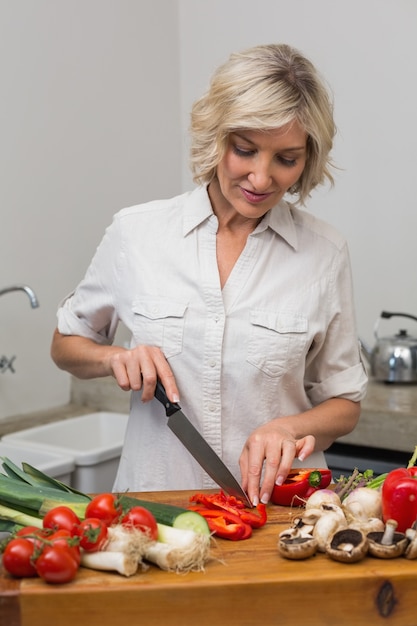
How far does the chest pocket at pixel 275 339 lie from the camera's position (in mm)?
1729

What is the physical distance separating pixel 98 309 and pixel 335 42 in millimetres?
2036

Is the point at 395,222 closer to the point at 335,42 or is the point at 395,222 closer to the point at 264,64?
the point at 335,42

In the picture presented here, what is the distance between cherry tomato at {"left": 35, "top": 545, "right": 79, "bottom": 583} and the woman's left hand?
1.50ft

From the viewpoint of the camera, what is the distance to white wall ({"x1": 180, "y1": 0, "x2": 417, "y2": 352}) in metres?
3.34

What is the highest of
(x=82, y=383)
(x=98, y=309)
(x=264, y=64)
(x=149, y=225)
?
(x=264, y=64)

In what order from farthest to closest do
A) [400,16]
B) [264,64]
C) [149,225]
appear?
[400,16]
[149,225]
[264,64]

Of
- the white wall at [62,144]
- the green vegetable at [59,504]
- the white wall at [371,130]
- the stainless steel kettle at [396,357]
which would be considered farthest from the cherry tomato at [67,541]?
the white wall at [371,130]

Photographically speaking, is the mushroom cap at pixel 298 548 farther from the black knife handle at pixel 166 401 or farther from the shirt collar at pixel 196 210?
the shirt collar at pixel 196 210

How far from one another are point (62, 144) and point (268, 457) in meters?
2.00

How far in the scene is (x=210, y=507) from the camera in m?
1.44

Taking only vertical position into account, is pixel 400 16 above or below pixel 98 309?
above

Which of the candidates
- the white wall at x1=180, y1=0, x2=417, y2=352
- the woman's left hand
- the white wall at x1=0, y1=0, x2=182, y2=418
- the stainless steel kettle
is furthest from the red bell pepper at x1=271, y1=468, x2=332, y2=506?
the white wall at x1=180, y1=0, x2=417, y2=352

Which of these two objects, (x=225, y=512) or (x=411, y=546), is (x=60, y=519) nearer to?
(x=225, y=512)

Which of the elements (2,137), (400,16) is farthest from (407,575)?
(400,16)
